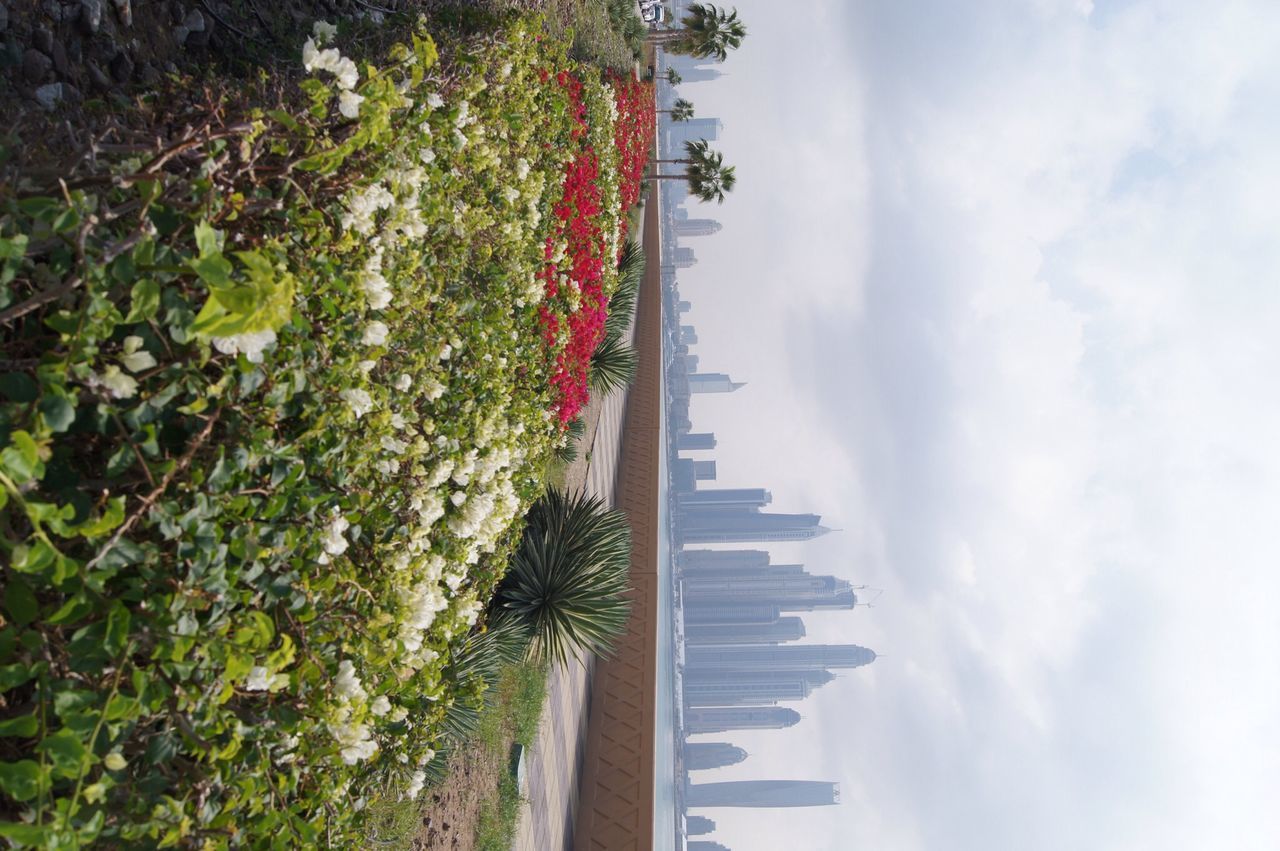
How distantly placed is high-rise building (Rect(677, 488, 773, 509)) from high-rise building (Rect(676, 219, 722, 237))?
6264cm

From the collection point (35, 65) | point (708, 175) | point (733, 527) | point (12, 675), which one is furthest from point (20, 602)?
point (733, 527)

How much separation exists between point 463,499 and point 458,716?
6.67ft

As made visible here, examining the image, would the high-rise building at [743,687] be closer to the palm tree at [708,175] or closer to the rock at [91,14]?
the palm tree at [708,175]

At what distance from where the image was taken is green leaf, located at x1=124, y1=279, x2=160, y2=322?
1.58 m

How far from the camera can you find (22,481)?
137 centimetres

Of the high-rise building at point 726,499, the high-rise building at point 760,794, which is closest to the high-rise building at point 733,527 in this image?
the high-rise building at point 726,499

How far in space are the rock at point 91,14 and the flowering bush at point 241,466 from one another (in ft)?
3.28

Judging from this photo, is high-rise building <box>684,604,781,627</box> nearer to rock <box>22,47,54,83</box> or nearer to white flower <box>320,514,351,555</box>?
white flower <box>320,514,351,555</box>

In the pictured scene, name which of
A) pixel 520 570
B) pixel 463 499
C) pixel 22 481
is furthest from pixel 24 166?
pixel 520 570

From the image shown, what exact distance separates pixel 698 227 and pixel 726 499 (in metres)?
67.7

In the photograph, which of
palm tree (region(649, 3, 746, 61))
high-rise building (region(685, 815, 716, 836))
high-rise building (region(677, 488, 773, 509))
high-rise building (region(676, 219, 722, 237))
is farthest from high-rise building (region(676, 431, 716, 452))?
palm tree (region(649, 3, 746, 61))

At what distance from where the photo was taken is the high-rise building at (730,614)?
15625 centimetres

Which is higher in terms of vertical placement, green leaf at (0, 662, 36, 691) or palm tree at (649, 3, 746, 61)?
palm tree at (649, 3, 746, 61)

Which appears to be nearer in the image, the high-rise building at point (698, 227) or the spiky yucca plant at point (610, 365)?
the spiky yucca plant at point (610, 365)
